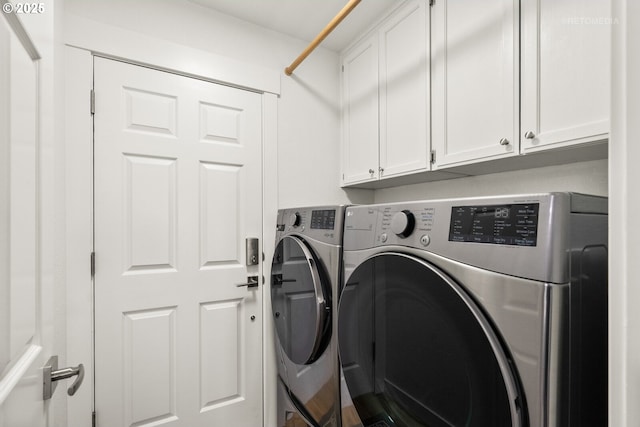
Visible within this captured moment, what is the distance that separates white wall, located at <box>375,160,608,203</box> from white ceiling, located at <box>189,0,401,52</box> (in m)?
0.99

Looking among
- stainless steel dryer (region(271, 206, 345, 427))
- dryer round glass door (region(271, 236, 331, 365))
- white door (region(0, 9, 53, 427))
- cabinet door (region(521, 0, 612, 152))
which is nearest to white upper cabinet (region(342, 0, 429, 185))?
cabinet door (region(521, 0, 612, 152))

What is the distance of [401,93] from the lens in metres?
1.61

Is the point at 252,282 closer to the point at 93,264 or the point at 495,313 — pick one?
the point at 93,264

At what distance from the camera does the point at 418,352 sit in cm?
84

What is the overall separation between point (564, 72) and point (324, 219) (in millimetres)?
980

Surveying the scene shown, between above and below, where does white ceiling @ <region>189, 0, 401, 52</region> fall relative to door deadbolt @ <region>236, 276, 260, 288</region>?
above

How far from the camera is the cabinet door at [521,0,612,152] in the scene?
93 centimetres

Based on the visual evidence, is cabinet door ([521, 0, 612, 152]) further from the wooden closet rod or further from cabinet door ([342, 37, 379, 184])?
cabinet door ([342, 37, 379, 184])

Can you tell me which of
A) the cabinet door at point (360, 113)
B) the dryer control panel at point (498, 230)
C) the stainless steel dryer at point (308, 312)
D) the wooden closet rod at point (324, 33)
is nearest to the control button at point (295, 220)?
the stainless steel dryer at point (308, 312)

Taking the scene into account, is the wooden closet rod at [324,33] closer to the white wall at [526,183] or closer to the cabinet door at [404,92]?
the cabinet door at [404,92]

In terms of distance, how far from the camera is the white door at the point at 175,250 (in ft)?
4.70

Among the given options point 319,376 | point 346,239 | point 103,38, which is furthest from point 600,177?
point 103,38

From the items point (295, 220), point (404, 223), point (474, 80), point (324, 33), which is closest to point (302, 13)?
point (324, 33)

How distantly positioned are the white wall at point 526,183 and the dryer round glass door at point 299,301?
85 cm
